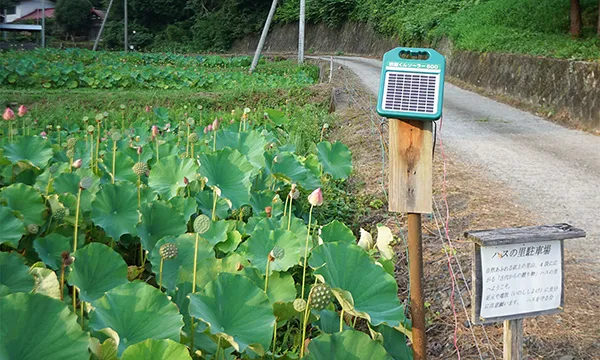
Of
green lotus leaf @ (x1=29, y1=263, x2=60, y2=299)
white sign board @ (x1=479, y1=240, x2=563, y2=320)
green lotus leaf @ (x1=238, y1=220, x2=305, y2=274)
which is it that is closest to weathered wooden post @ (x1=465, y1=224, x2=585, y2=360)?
white sign board @ (x1=479, y1=240, x2=563, y2=320)

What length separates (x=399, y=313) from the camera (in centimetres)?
187

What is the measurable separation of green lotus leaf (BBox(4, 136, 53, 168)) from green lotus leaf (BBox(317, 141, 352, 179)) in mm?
1457

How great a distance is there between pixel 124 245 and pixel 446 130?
5.33 metres

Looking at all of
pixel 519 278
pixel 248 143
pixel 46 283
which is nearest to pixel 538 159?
pixel 248 143

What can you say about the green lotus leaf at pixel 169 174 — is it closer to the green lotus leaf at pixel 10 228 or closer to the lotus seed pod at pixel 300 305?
the green lotus leaf at pixel 10 228

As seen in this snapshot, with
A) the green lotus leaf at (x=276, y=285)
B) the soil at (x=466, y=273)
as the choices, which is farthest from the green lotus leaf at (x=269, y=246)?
the soil at (x=466, y=273)

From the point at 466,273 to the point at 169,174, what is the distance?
4.73 ft

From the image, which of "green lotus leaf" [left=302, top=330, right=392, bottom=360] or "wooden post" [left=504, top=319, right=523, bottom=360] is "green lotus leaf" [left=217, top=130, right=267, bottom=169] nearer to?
"wooden post" [left=504, top=319, right=523, bottom=360]

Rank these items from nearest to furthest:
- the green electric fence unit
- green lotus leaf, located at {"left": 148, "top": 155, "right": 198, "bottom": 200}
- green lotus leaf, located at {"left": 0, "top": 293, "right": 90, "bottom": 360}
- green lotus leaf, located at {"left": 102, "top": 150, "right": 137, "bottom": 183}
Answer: green lotus leaf, located at {"left": 0, "top": 293, "right": 90, "bottom": 360} < the green electric fence unit < green lotus leaf, located at {"left": 148, "top": 155, "right": 198, "bottom": 200} < green lotus leaf, located at {"left": 102, "top": 150, "right": 137, "bottom": 183}

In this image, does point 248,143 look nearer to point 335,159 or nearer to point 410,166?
point 335,159

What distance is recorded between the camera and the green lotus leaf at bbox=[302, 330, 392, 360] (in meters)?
1.63

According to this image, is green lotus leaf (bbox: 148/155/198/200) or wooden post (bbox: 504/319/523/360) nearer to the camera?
wooden post (bbox: 504/319/523/360)

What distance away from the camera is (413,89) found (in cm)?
188

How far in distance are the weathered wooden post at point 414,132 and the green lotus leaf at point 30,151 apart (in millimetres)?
2102
